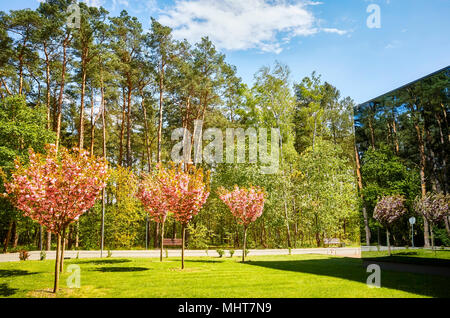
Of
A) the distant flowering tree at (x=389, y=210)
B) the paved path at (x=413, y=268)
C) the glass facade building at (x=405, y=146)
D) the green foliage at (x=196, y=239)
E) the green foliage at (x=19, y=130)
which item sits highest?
the green foliage at (x=19, y=130)

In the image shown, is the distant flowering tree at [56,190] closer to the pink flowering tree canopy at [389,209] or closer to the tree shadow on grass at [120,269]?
the tree shadow on grass at [120,269]

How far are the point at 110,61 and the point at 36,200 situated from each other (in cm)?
1492

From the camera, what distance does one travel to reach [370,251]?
11.1 meters

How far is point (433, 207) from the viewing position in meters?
8.73

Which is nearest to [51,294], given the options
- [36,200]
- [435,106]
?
[36,200]

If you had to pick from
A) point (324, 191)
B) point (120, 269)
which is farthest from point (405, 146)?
point (324, 191)

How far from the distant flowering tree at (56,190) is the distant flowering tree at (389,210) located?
9.04 m

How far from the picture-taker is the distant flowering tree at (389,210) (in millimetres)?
10016

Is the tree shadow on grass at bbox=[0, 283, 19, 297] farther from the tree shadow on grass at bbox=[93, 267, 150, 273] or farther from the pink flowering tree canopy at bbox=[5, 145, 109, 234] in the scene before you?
the tree shadow on grass at bbox=[93, 267, 150, 273]

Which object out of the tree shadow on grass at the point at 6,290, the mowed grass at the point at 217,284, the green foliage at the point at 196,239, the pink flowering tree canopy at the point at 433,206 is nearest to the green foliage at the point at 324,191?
the green foliage at the point at 196,239

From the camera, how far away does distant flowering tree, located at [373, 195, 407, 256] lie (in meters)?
10.0

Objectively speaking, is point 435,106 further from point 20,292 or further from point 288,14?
point 20,292

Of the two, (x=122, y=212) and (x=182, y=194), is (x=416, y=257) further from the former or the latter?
(x=122, y=212)

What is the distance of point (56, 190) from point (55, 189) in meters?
0.03
